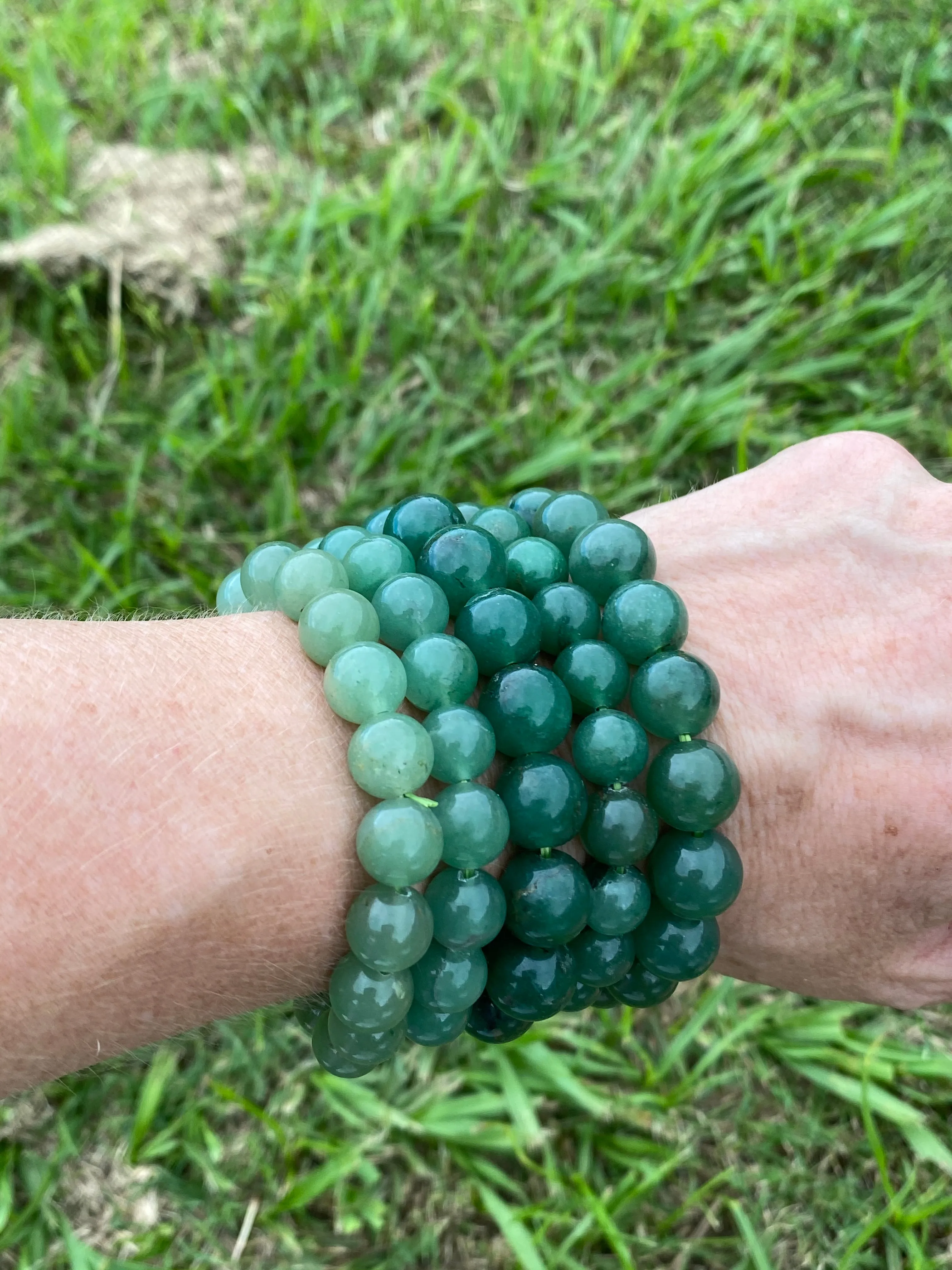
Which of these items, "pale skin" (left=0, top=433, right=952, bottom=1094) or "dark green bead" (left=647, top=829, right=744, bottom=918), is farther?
"dark green bead" (left=647, top=829, right=744, bottom=918)

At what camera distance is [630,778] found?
1224mm

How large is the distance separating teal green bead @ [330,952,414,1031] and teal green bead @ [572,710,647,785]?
0.30 meters

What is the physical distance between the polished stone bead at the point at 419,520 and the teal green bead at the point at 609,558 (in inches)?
6.3

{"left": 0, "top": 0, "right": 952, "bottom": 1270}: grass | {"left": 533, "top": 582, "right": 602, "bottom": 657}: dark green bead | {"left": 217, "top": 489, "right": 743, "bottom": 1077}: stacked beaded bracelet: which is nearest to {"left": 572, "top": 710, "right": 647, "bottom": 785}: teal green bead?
{"left": 217, "top": 489, "right": 743, "bottom": 1077}: stacked beaded bracelet

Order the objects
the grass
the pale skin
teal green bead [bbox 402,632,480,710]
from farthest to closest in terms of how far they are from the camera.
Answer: the grass, teal green bead [bbox 402,632,480,710], the pale skin

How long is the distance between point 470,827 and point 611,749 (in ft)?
0.58

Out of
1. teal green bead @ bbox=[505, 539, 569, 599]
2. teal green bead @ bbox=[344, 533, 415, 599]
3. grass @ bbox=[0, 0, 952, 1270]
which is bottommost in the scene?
grass @ bbox=[0, 0, 952, 1270]

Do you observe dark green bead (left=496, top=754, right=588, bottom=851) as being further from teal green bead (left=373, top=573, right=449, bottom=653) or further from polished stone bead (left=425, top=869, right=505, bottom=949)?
teal green bead (left=373, top=573, right=449, bottom=653)

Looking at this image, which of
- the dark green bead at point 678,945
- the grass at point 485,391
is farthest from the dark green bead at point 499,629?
the grass at point 485,391

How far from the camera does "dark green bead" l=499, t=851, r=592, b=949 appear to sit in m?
1.16

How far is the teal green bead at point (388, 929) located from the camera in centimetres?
112

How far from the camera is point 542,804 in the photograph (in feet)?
3.85

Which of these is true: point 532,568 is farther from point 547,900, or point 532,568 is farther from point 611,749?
point 547,900

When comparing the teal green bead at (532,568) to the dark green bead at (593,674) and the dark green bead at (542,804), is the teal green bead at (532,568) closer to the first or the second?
the dark green bead at (593,674)
